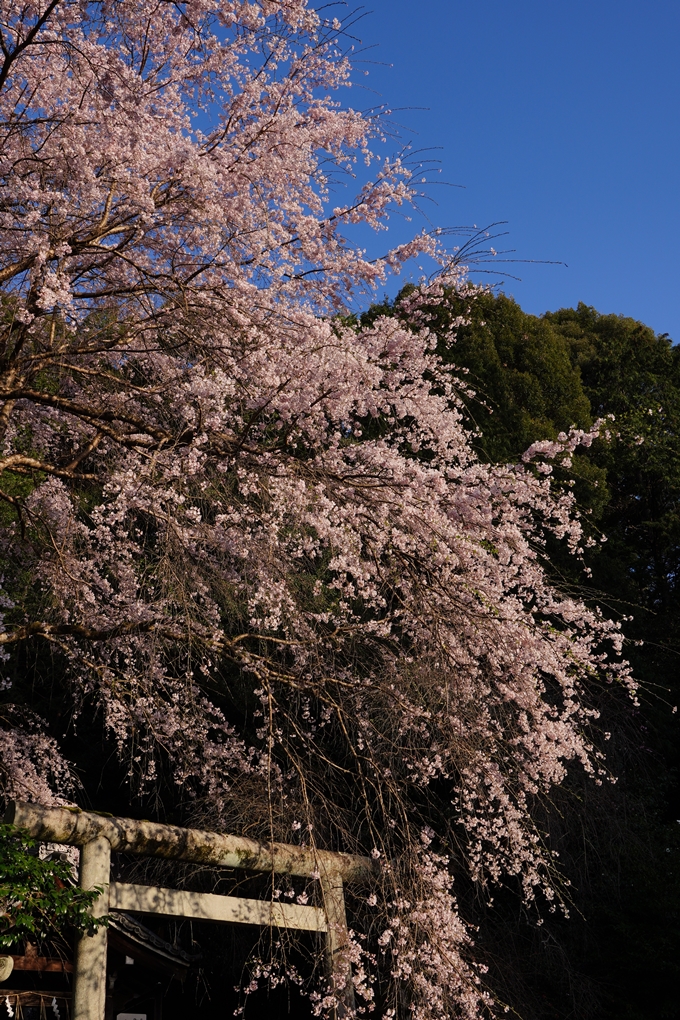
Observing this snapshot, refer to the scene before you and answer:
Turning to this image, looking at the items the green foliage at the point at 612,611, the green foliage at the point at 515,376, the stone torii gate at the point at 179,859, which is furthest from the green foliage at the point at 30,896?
the green foliage at the point at 515,376

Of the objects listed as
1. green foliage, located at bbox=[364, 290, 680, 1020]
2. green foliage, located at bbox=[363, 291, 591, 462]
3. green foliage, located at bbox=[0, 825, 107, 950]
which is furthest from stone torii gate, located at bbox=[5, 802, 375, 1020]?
green foliage, located at bbox=[363, 291, 591, 462]

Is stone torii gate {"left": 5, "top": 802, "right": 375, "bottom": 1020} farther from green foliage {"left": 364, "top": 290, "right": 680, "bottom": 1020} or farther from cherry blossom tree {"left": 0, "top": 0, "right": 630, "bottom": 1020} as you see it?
green foliage {"left": 364, "top": 290, "right": 680, "bottom": 1020}

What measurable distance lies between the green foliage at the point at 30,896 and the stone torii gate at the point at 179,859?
141 millimetres

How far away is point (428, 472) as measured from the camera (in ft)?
16.3

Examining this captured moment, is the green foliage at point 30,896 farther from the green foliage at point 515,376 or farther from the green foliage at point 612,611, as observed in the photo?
the green foliage at point 515,376

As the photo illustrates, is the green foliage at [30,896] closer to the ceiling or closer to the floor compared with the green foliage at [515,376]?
closer to the floor

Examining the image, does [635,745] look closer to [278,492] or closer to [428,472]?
[428,472]

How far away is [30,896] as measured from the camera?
4039 mm

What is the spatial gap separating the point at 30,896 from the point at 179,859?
1.08m

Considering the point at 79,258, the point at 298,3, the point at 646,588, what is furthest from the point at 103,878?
the point at 646,588

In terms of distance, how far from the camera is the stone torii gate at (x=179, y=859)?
4344 millimetres

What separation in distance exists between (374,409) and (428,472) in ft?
2.03

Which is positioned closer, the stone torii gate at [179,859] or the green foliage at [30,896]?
the green foliage at [30,896]

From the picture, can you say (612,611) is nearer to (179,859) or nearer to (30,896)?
(179,859)
